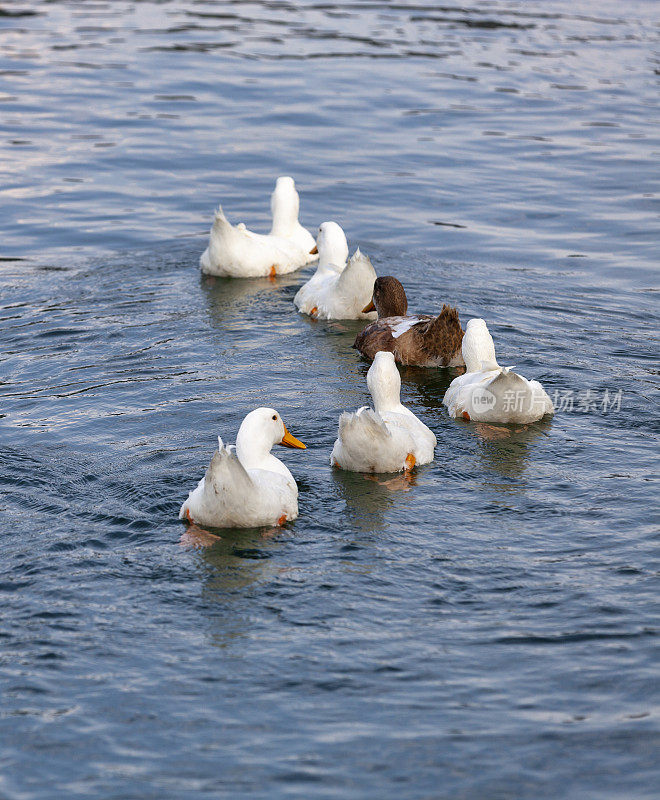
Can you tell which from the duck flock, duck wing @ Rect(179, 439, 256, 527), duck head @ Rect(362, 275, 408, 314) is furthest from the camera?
duck head @ Rect(362, 275, 408, 314)

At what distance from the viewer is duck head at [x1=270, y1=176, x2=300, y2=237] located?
14875mm

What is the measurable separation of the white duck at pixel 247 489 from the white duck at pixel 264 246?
5.90 meters

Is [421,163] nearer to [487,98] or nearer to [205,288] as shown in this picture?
[487,98]

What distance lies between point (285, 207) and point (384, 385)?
613 cm

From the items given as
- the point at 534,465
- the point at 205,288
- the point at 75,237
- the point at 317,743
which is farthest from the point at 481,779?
Answer: the point at 75,237

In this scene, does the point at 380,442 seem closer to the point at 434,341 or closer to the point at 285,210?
the point at 434,341

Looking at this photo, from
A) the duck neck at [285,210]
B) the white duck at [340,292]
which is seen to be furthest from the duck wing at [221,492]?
the duck neck at [285,210]

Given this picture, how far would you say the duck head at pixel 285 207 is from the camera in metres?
14.9

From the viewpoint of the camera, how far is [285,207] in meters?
14.9

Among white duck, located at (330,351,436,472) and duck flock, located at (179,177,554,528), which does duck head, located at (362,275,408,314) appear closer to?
duck flock, located at (179,177,554,528)

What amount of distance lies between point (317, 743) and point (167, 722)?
30.2 inches

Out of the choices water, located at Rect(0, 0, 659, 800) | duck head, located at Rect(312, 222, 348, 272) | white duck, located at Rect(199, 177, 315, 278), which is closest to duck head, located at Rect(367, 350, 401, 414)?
water, located at Rect(0, 0, 659, 800)

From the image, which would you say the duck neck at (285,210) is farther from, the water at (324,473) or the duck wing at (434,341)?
the duck wing at (434,341)

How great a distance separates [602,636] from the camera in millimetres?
6352
